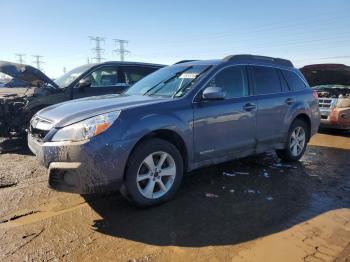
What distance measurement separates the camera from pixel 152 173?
174 inches

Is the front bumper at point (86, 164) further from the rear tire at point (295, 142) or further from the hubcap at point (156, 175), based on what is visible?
the rear tire at point (295, 142)

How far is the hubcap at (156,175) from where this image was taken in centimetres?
437

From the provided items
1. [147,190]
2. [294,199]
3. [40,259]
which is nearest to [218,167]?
[294,199]

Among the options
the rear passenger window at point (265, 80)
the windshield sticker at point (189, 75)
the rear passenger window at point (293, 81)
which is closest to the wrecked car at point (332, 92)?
the rear passenger window at point (293, 81)

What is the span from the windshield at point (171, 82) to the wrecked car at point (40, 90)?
221 cm

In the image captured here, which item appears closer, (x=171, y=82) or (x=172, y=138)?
(x=172, y=138)

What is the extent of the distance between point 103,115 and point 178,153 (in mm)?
1040

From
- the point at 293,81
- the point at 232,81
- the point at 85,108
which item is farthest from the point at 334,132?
the point at 85,108

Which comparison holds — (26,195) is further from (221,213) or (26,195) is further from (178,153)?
(221,213)

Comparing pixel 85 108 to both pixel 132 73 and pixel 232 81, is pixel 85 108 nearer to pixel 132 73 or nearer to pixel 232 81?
pixel 232 81

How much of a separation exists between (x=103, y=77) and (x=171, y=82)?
3.93m

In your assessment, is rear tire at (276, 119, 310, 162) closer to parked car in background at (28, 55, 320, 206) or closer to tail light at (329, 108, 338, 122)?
parked car in background at (28, 55, 320, 206)

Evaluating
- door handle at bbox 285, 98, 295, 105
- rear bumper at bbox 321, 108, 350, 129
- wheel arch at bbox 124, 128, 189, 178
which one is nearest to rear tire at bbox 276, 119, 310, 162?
door handle at bbox 285, 98, 295, 105

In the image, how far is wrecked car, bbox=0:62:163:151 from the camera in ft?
26.2
